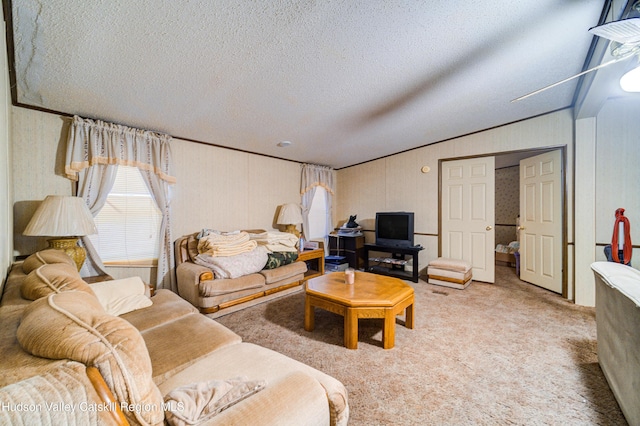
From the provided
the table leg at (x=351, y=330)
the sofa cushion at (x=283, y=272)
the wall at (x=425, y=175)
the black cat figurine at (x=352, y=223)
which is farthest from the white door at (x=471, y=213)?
the table leg at (x=351, y=330)

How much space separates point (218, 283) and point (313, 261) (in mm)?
2147

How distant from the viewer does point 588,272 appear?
297 centimetres

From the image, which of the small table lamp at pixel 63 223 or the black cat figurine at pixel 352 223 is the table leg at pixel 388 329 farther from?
the black cat figurine at pixel 352 223

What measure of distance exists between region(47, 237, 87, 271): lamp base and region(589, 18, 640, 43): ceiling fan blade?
150 inches

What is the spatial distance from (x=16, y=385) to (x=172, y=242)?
117 inches

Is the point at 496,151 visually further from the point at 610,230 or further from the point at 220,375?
the point at 220,375

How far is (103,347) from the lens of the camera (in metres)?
0.58

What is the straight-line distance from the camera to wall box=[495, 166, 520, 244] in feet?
18.4

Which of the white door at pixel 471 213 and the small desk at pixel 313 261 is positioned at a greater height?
the white door at pixel 471 213

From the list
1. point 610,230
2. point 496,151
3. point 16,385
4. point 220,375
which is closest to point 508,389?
point 220,375

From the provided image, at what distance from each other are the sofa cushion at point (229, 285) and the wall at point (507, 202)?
574 cm

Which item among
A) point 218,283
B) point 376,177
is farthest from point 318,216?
point 218,283

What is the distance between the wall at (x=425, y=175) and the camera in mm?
3244

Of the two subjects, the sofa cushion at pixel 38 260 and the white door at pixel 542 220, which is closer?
the sofa cushion at pixel 38 260
